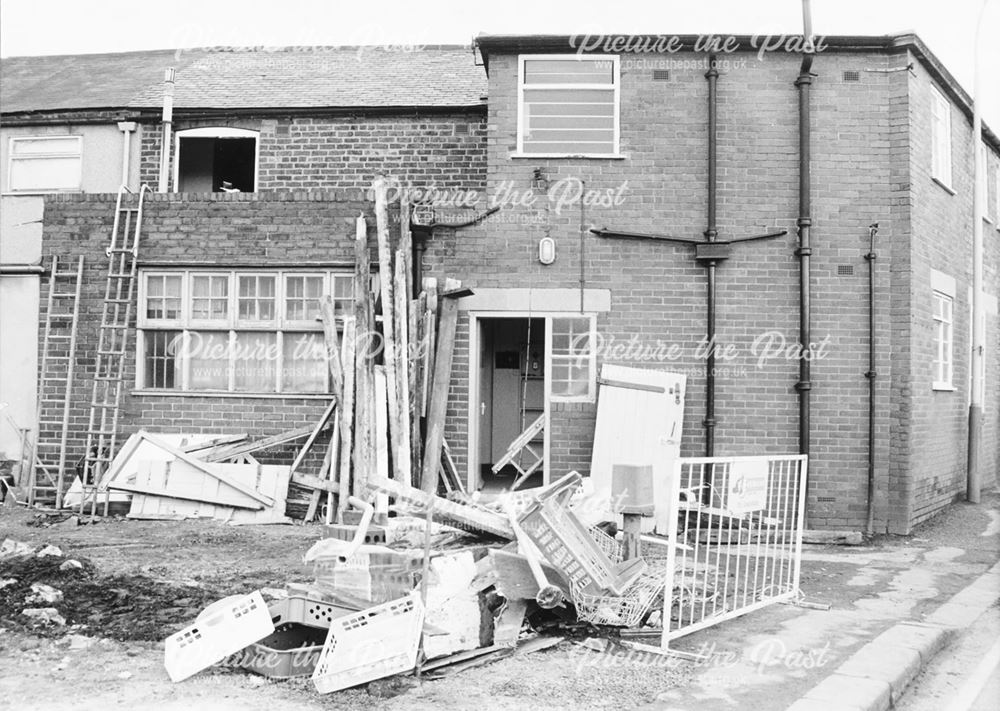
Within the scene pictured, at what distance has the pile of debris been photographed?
5.54 m

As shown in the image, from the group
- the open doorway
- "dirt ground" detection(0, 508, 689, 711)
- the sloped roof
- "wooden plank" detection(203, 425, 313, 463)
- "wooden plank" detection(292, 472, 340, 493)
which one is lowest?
"dirt ground" detection(0, 508, 689, 711)

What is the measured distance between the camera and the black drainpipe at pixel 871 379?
36.1ft

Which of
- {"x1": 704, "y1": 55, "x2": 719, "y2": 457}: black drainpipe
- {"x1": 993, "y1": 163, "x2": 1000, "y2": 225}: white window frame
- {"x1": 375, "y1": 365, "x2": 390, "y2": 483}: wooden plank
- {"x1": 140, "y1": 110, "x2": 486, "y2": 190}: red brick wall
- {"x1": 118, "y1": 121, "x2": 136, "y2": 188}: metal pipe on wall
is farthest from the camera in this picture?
{"x1": 993, "y1": 163, "x2": 1000, "y2": 225}: white window frame

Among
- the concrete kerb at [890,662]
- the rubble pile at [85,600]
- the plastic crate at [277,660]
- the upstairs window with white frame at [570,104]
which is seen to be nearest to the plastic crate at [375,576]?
the plastic crate at [277,660]

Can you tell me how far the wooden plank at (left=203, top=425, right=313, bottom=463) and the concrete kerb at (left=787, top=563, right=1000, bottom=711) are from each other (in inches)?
273

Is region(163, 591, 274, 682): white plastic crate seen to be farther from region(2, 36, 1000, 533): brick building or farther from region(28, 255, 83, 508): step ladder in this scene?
region(28, 255, 83, 508): step ladder

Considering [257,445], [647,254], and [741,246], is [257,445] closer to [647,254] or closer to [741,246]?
[647,254]

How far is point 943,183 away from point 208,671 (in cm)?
1118

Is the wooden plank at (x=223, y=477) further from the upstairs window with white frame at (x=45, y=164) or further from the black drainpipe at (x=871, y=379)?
the black drainpipe at (x=871, y=379)

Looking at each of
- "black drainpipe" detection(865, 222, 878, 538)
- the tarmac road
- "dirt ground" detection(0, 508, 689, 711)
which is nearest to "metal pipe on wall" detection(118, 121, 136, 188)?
"dirt ground" detection(0, 508, 689, 711)

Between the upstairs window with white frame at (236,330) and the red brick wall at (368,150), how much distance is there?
8.86 ft

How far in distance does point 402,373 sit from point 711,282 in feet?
12.6

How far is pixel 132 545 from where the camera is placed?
9344 mm

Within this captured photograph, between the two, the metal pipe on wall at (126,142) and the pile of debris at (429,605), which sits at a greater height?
the metal pipe on wall at (126,142)
